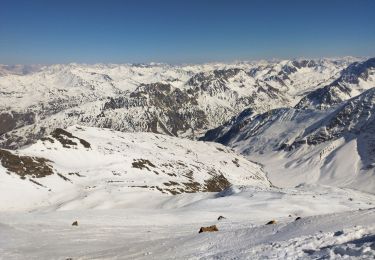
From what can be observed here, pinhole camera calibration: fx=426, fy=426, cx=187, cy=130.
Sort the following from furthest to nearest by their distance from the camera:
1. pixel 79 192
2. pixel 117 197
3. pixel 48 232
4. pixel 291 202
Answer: pixel 79 192
pixel 117 197
pixel 291 202
pixel 48 232

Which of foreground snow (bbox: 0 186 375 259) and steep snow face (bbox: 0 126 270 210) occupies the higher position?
foreground snow (bbox: 0 186 375 259)

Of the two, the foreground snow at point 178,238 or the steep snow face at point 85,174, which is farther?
the steep snow face at point 85,174

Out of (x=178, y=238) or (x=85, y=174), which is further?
(x=85, y=174)

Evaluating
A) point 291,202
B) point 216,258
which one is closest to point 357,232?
point 216,258

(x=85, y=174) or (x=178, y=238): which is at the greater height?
(x=178, y=238)

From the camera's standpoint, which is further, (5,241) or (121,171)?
(121,171)

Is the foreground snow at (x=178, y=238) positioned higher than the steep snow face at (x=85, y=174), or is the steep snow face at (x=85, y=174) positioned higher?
the foreground snow at (x=178, y=238)

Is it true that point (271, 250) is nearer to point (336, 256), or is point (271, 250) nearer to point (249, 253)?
point (249, 253)

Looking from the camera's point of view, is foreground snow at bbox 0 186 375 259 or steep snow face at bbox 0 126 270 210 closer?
foreground snow at bbox 0 186 375 259
